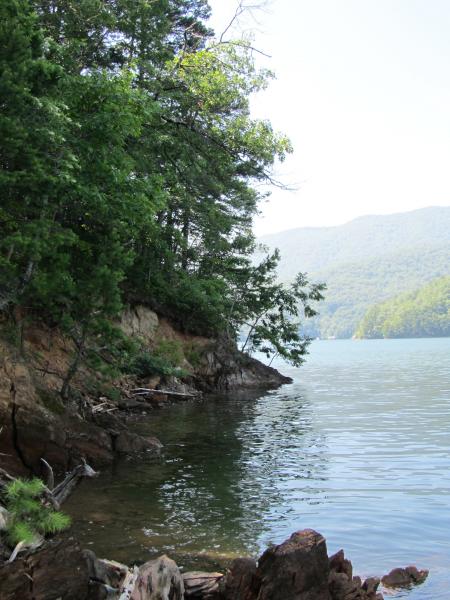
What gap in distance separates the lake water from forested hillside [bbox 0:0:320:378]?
4575mm

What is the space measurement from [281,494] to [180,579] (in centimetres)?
558

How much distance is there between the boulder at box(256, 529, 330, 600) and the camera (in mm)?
6695

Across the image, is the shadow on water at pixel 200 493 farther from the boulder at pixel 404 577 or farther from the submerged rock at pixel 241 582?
the boulder at pixel 404 577

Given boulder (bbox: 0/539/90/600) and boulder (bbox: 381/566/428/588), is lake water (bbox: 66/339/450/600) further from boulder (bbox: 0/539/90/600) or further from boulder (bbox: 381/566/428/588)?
boulder (bbox: 0/539/90/600)

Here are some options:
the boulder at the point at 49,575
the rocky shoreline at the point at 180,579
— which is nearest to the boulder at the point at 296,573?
the rocky shoreline at the point at 180,579

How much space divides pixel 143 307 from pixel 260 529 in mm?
24533

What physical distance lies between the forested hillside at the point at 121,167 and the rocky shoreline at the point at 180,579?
810 cm

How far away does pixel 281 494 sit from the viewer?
12.3m

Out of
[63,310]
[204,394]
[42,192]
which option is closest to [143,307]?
[204,394]

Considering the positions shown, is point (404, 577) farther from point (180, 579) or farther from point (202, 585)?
point (180, 579)

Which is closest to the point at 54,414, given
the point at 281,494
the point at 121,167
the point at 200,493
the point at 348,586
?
the point at 200,493

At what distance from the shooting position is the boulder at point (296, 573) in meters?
6.70

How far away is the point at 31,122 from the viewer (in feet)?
44.7

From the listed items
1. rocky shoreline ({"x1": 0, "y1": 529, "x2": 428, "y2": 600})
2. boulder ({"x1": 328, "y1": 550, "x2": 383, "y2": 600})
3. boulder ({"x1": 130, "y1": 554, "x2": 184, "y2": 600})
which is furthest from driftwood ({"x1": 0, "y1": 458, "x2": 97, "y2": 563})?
boulder ({"x1": 328, "y1": 550, "x2": 383, "y2": 600})
